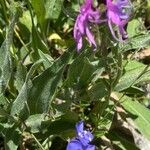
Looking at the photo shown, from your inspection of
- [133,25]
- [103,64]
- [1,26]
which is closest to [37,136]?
[103,64]

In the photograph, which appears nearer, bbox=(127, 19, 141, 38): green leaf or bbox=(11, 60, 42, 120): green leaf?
bbox=(11, 60, 42, 120): green leaf

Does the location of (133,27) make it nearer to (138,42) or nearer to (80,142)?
(138,42)

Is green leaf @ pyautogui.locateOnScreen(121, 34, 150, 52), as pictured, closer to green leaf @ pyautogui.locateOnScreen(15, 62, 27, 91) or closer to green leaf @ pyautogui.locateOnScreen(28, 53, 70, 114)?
green leaf @ pyautogui.locateOnScreen(28, 53, 70, 114)

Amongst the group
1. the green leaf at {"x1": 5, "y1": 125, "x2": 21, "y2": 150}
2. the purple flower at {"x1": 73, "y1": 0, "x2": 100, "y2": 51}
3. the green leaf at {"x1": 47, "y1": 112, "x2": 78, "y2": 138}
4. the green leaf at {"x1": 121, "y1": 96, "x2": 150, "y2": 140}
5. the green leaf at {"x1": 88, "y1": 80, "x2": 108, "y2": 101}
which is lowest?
the green leaf at {"x1": 121, "y1": 96, "x2": 150, "y2": 140}

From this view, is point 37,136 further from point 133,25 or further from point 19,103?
point 133,25

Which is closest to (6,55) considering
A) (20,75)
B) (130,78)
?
(20,75)

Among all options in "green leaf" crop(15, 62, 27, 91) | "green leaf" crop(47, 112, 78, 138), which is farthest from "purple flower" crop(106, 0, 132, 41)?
"green leaf" crop(47, 112, 78, 138)

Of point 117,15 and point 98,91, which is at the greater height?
point 117,15

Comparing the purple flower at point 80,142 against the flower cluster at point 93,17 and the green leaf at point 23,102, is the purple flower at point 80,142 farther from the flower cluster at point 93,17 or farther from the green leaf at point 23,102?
the flower cluster at point 93,17
